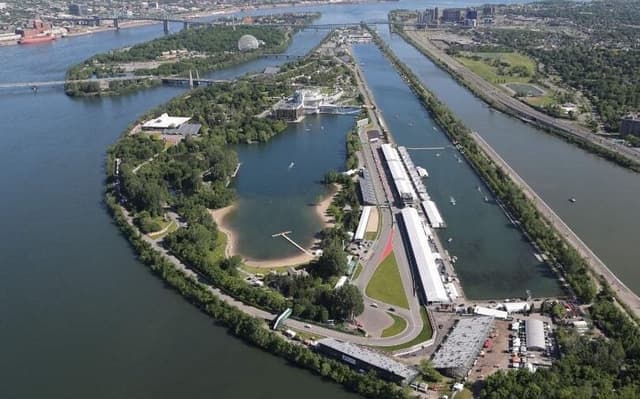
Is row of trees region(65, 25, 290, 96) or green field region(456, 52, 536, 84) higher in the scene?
row of trees region(65, 25, 290, 96)

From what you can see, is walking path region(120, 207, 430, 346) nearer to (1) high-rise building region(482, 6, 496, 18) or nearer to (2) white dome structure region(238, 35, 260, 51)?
(2) white dome structure region(238, 35, 260, 51)

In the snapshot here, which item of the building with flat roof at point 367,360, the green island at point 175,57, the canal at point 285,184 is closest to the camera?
the building with flat roof at point 367,360

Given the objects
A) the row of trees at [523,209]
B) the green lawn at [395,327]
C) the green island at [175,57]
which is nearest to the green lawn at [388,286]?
the green lawn at [395,327]

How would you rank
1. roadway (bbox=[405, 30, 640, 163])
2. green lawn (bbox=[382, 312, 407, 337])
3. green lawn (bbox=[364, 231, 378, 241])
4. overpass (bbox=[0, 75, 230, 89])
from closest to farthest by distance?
green lawn (bbox=[382, 312, 407, 337]), green lawn (bbox=[364, 231, 378, 241]), roadway (bbox=[405, 30, 640, 163]), overpass (bbox=[0, 75, 230, 89])

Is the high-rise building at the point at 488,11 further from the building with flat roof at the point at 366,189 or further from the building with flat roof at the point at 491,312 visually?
the building with flat roof at the point at 491,312

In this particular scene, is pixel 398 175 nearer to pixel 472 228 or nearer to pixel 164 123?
pixel 472 228

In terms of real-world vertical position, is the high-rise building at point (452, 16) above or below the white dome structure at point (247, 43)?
above

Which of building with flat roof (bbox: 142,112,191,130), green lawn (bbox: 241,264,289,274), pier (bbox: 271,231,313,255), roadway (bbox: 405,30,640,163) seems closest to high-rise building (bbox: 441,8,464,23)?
roadway (bbox: 405,30,640,163)
